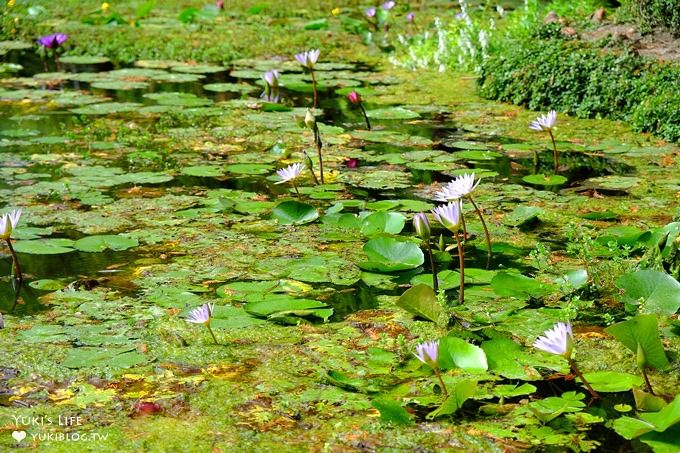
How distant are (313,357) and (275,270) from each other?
2.55 feet

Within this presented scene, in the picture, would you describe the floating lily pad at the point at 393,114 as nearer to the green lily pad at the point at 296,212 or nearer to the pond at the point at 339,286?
the pond at the point at 339,286

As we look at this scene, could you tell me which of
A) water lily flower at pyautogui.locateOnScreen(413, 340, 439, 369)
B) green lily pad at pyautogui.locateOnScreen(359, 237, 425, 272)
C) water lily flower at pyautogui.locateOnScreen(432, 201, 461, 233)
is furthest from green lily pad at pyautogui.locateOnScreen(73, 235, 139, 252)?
water lily flower at pyautogui.locateOnScreen(413, 340, 439, 369)

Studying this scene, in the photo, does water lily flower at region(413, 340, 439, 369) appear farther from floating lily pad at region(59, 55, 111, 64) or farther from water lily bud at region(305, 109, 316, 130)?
floating lily pad at region(59, 55, 111, 64)

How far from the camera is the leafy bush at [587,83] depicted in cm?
558

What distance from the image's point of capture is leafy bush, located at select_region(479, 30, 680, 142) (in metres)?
5.58

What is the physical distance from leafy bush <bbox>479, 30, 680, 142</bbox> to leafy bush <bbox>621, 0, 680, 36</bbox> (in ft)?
1.18

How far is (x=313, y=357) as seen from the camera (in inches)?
110

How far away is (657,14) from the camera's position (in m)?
6.22

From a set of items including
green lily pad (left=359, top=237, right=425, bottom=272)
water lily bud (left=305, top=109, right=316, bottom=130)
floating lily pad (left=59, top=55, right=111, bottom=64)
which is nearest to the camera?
green lily pad (left=359, top=237, right=425, bottom=272)

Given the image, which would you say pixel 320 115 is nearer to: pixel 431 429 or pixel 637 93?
pixel 637 93

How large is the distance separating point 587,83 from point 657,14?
674 mm

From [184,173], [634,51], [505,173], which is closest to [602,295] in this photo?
[505,173]

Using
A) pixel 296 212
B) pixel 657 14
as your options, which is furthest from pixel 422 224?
pixel 657 14

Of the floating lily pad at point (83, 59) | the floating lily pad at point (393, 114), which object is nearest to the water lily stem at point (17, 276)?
the floating lily pad at point (393, 114)
